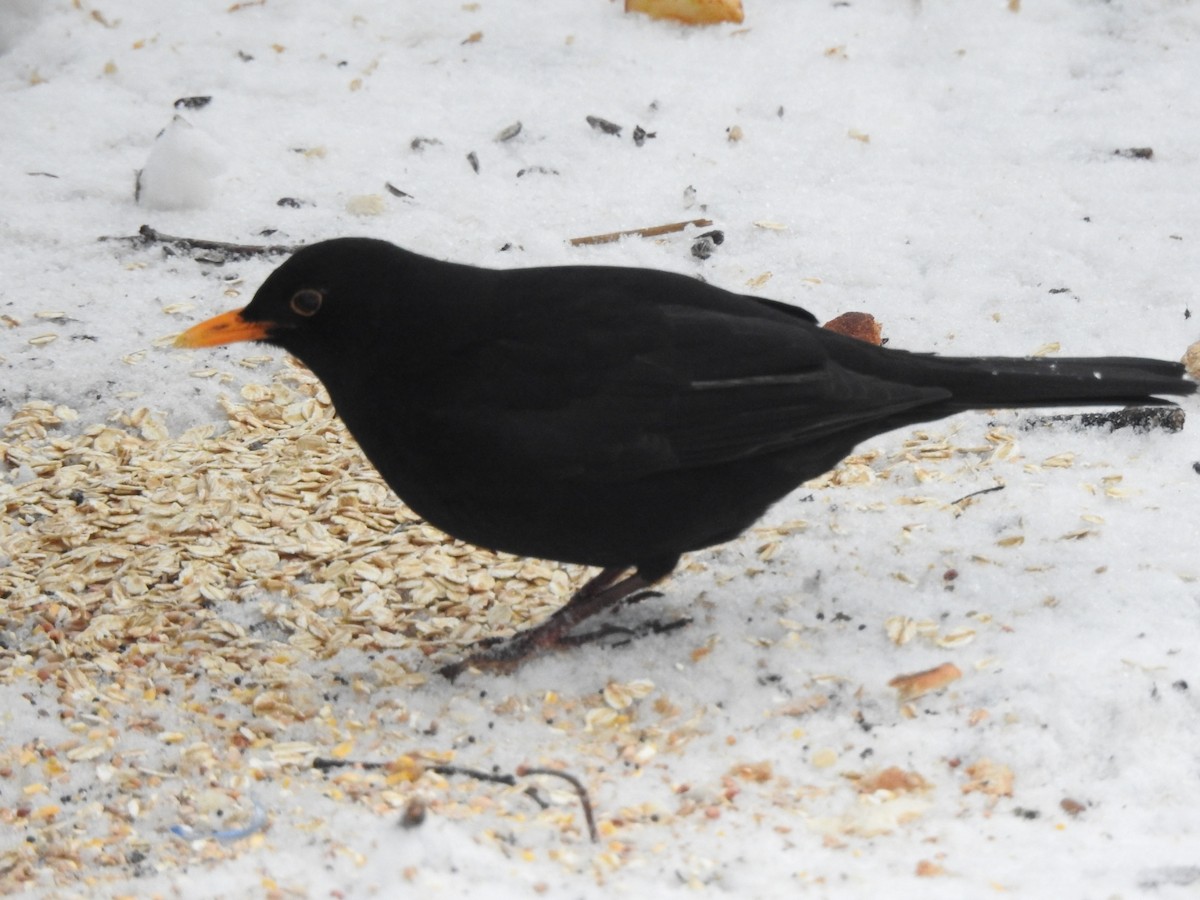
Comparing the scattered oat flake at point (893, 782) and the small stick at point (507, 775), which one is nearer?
the small stick at point (507, 775)

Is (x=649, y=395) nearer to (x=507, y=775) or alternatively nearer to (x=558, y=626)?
(x=558, y=626)

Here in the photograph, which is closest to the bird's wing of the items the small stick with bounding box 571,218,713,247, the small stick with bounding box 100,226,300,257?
the small stick with bounding box 571,218,713,247

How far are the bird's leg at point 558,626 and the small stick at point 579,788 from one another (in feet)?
2.08

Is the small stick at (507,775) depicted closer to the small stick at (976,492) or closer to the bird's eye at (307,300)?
the bird's eye at (307,300)

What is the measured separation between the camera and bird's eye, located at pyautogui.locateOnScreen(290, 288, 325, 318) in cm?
A: 408

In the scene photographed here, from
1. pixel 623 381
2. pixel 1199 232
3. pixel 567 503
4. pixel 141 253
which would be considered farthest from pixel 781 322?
pixel 141 253

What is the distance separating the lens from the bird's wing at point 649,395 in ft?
12.7

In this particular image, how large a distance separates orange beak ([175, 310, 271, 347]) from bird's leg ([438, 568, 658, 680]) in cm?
106

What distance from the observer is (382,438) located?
393 cm

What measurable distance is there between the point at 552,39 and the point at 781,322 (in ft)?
11.9

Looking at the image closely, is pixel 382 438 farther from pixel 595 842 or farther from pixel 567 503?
pixel 595 842

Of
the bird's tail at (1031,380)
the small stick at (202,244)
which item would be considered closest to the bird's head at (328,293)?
the bird's tail at (1031,380)

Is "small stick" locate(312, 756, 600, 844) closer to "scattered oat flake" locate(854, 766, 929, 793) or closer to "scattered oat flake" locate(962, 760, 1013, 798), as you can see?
"scattered oat flake" locate(854, 766, 929, 793)

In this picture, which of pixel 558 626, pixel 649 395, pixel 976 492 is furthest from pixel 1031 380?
pixel 558 626
